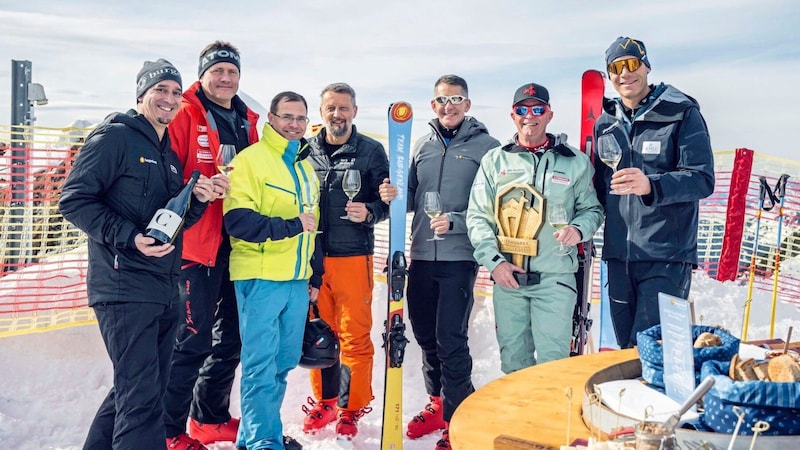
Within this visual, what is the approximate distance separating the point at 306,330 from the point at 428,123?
1412mm

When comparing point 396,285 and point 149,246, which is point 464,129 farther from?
point 149,246

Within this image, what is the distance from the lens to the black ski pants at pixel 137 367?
2555 mm

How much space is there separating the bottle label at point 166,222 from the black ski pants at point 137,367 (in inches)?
12.6

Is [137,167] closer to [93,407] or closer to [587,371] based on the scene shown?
[587,371]

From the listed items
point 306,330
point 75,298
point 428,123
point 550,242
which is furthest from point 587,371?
point 75,298

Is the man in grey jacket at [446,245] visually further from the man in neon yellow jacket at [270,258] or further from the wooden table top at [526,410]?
the wooden table top at [526,410]

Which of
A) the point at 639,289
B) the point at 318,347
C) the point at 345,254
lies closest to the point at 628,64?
the point at 639,289

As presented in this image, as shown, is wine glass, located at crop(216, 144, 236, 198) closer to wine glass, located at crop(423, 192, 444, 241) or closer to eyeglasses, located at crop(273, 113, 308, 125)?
eyeglasses, located at crop(273, 113, 308, 125)

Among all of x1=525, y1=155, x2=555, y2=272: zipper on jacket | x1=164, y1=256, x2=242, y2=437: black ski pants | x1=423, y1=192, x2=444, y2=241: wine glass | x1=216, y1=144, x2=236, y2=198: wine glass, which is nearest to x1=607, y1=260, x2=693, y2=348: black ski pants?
x1=525, y1=155, x2=555, y2=272: zipper on jacket

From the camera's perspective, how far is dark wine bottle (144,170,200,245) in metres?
2.53

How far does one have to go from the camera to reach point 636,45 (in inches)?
122

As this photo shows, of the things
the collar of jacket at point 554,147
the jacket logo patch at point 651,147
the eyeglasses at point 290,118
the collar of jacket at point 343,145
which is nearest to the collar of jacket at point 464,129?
the collar of jacket at point 554,147

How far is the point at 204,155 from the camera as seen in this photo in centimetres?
328

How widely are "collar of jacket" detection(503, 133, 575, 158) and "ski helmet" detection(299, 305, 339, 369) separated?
1.43 meters
